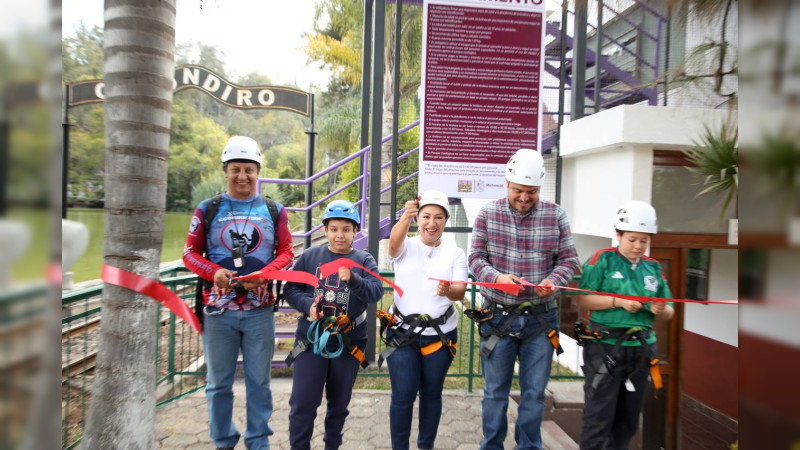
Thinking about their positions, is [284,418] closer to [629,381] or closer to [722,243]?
[629,381]

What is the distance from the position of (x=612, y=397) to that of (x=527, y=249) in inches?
46.9

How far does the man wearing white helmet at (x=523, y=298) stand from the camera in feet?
10.8

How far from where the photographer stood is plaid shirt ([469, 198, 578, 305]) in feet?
11.0

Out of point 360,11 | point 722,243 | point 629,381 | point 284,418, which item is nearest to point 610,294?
point 629,381

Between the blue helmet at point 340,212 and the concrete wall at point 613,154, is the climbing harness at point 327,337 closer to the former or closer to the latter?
the blue helmet at point 340,212

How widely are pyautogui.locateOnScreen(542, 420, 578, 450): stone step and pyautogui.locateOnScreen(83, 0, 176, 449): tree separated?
9.96 feet

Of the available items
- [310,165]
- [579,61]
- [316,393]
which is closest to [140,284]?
[316,393]

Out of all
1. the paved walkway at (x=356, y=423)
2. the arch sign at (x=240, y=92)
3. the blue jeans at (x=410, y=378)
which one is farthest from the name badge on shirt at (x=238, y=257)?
the arch sign at (x=240, y=92)

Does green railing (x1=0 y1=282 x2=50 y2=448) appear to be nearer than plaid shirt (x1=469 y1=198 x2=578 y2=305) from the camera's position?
Yes

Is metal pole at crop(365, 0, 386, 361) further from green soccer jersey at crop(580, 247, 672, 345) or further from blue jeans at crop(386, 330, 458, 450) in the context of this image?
green soccer jersey at crop(580, 247, 672, 345)

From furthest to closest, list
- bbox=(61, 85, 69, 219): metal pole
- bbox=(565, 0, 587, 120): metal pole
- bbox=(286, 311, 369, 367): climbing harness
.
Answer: bbox=(565, 0, 587, 120): metal pole, bbox=(286, 311, 369, 367): climbing harness, bbox=(61, 85, 69, 219): metal pole

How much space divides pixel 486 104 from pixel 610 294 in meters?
2.38

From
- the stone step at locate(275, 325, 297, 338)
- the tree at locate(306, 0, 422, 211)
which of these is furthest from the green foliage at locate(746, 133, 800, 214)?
the tree at locate(306, 0, 422, 211)

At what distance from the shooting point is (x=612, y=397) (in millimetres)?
3352
